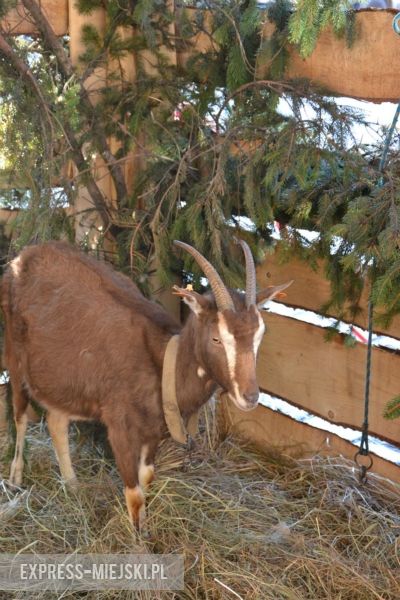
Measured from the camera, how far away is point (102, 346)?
15.4ft

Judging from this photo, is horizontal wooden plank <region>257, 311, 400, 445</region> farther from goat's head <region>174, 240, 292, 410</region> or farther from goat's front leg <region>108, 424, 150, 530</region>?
goat's front leg <region>108, 424, 150, 530</region>

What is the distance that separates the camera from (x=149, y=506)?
4766 millimetres

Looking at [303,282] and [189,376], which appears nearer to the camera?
[189,376]

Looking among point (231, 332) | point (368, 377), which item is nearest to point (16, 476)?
point (231, 332)

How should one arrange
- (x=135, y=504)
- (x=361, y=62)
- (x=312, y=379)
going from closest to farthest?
(x=135, y=504) < (x=361, y=62) < (x=312, y=379)

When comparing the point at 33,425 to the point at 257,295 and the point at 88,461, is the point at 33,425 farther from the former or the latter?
the point at 257,295

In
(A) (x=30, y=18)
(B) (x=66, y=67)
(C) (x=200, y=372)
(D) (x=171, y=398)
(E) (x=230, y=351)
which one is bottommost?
(D) (x=171, y=398)

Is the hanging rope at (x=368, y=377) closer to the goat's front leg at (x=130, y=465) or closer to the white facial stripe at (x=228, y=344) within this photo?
the white facial stripe at (x=228, y=344)

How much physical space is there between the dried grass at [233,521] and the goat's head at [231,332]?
2.79 feet

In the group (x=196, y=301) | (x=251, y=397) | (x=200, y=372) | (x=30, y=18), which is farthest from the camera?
(x=30, y=18)

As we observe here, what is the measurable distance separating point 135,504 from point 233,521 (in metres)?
0.58

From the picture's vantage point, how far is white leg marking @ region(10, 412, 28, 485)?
5277 mm

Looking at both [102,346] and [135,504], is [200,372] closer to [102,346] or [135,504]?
[102,346]

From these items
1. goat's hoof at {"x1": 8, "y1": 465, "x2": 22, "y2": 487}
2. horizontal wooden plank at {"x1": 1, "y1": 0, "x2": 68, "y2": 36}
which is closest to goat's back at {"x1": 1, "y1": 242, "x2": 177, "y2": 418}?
goat's hoof at {"x1": 8, "y1": 465, "x2": 22, "y2": 487}
